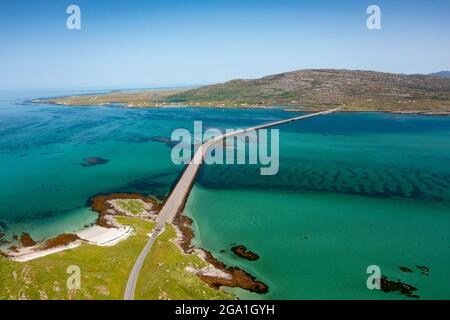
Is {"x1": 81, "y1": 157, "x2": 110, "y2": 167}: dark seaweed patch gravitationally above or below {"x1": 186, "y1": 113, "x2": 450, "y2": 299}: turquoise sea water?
above

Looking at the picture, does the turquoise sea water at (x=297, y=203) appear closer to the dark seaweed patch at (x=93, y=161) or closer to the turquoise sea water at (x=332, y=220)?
the turquoise sea water at (x=332, y=220)

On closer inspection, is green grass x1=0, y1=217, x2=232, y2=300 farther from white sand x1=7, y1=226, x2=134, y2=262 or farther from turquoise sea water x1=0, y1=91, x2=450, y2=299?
turquoise sea water x1=0, y1=91, x2=450, y2=299

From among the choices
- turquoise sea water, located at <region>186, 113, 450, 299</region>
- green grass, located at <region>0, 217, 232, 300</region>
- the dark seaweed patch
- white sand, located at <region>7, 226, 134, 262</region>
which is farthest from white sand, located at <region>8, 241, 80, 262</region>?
the dark seaweed patch

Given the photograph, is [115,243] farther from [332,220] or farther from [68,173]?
[68,173]

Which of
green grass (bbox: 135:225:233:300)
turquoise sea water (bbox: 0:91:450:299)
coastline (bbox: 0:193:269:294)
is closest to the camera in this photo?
green grass (bbox: 135:225:233:300)

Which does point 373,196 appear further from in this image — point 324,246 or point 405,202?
point 324,246

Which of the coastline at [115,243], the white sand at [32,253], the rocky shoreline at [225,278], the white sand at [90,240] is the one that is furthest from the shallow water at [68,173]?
the rocky shoreline at [225,278]

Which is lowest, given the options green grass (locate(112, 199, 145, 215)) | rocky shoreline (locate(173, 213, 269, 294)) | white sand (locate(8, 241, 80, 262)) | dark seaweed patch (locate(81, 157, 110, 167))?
rocky shoreline (locate(173, 213, 269, 294))

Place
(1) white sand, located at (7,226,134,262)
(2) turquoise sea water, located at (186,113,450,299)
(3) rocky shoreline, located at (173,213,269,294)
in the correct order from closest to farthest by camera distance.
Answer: (3) rocky shoreline, located at (173,213,269,294) < (2) turquoise sea water, located at (186,113,450,299) < (1) white sand, located at (7,226,134,262)
